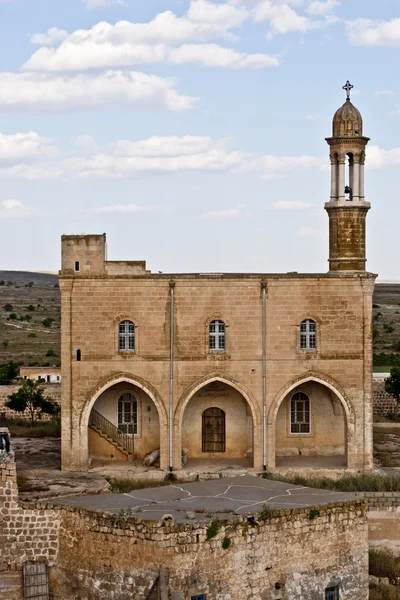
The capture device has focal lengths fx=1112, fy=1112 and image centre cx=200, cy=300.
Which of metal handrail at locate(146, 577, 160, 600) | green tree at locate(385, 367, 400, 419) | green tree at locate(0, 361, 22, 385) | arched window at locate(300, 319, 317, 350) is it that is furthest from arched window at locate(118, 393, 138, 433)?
green tree at locate(0, 361, 22, 385)

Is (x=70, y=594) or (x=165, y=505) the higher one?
(x=165, y=505)

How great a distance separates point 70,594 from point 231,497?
388 cm

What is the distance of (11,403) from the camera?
3881 centimetres

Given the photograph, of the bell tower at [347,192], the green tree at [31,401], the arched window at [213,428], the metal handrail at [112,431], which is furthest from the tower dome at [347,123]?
the green tree at [31,401]

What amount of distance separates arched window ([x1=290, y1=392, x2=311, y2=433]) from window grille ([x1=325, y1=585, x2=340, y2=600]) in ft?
30.0

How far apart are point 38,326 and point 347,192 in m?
52.1

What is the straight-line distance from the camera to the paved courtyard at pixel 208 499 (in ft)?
67.7

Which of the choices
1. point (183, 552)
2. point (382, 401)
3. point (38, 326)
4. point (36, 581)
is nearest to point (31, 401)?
point (382, 401)

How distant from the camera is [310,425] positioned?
30.0 meters

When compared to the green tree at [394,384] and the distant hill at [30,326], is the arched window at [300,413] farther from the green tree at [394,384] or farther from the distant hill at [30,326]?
the distant hill at [30,326]

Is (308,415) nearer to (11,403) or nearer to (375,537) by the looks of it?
(375,537)

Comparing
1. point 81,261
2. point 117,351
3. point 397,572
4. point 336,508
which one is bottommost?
point 397,572

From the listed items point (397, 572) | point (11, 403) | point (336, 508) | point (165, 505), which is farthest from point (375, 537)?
point (11, 403)

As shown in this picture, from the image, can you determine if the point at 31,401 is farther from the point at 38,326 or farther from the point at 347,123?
the point at 38,326
